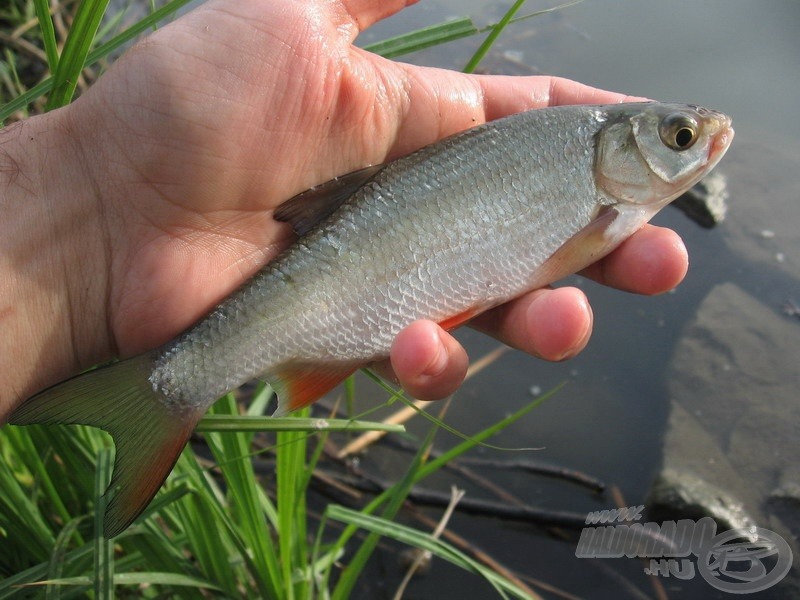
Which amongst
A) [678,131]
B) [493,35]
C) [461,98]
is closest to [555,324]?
[678,131]

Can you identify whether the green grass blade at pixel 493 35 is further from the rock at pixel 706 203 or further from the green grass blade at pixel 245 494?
the rock at pixel 706 203

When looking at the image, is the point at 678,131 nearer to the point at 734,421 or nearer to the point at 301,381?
the point at 301,381

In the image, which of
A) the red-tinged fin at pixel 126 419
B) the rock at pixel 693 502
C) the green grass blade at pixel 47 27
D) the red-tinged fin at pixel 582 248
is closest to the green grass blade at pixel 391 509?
the red-tinged fin at pixel 582 248

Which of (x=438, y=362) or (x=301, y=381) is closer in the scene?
(x=438, y=362)

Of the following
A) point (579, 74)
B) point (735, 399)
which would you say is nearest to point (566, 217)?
point (735, 399)

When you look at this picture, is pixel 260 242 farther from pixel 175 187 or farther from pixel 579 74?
pixel 579 74

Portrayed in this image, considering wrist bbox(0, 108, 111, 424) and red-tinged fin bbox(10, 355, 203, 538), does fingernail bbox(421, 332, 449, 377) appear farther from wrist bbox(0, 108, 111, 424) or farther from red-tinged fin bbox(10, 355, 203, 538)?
wrist bbox(0, 108, 111, 424)

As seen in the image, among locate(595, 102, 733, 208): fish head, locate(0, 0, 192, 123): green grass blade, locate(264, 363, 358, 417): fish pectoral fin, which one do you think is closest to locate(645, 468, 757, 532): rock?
locate(595, 102, 733, 208): fish head
